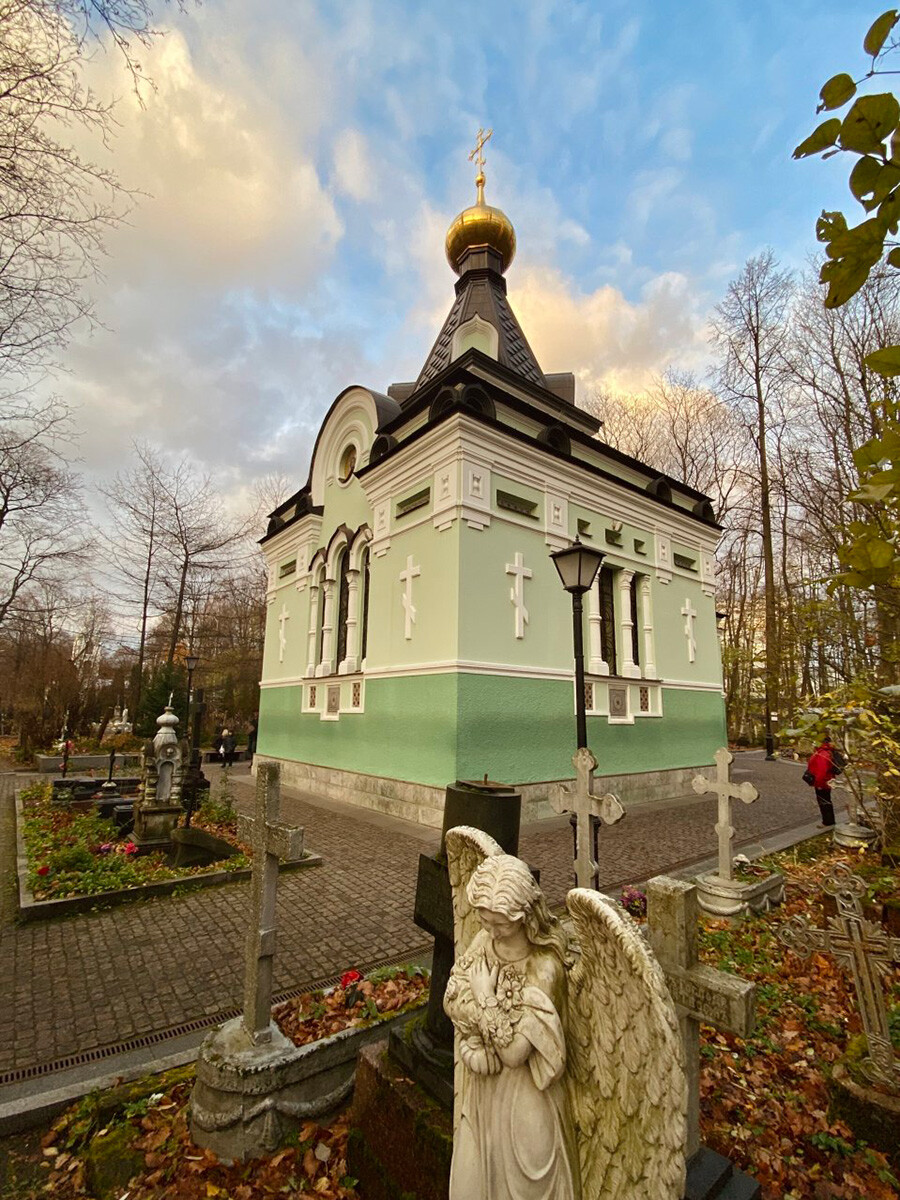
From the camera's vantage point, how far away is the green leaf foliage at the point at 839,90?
1.32 m

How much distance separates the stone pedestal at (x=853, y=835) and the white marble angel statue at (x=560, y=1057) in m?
7.27

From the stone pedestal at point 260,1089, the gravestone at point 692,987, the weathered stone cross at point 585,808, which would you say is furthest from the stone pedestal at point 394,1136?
the weathered stone cross at point 585,808

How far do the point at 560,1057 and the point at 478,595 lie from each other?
811cm

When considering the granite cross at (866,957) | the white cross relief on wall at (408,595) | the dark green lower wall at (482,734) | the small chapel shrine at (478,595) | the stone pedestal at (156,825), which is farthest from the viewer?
the white cross relief on wall at (408,595)

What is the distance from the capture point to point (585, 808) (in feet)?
15.9

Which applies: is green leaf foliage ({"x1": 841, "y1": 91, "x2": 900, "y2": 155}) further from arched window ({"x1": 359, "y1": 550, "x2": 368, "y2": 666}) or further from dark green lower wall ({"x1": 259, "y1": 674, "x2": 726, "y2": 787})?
arched window ({"x1": 359, "y1": 550, "x2": 368, "y2": 666})

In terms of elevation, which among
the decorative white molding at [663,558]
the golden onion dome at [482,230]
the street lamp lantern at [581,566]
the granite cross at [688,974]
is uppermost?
the golden onion dome at [482,230]

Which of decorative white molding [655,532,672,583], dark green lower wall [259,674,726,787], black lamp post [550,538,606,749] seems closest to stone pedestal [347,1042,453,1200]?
black lamp post [550,538,606,749]

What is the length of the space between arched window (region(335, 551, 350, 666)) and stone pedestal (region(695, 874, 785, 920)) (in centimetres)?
941

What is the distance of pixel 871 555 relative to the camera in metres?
1.73

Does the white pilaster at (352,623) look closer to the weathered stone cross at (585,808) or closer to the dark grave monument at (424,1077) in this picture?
the weathered stone cross at (585,808)

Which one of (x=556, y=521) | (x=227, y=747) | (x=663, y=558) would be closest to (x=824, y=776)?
(x=663, y=558)

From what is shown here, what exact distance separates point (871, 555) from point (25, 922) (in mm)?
7211

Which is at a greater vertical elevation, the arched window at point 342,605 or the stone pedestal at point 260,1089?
the arched window at point 342,605
